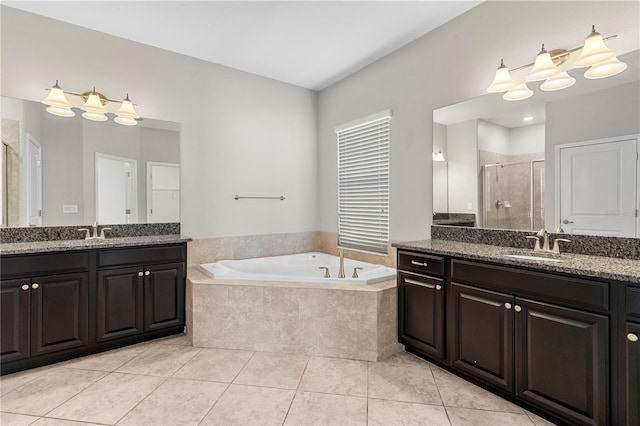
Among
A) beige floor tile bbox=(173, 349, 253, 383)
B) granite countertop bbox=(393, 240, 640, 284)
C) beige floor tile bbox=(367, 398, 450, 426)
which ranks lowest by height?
beige floor tile bbox=(367, 398, 450, 426)

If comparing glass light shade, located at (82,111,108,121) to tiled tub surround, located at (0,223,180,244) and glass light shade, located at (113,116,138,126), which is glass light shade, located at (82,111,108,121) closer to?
glass light shade, located at (113,116,138,126)

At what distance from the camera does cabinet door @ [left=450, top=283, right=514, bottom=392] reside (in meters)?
1.87

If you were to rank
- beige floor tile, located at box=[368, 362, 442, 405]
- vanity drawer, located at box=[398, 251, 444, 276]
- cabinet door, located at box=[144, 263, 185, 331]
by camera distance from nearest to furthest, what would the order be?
beige floor tile, located at box=[368, 362, 442, 405] < vanity drawer, located at box=[398, 251, 444, 276] < cabinet door, located at box=[144, 263, 185, 331]

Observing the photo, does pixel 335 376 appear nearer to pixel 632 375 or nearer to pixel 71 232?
pixel 632 375

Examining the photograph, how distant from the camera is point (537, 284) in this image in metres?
1.72

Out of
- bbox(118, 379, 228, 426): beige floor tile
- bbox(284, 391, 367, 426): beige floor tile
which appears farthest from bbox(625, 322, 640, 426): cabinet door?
bbox(118, 379, 228, 426): beige floor tile

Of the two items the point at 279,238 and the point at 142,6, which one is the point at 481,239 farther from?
the point at 142,6

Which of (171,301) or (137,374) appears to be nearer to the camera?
(137,374)

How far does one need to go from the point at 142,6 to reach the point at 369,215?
8.98 feet

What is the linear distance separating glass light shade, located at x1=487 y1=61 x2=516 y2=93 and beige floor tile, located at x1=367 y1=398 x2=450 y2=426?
2100 millimetres

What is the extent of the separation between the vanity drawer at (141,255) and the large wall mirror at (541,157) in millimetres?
2332

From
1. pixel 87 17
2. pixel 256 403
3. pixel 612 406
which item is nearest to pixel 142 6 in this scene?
pixel 87 17

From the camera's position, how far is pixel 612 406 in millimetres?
1471

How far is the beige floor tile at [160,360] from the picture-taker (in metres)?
2.30
